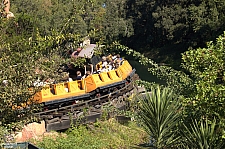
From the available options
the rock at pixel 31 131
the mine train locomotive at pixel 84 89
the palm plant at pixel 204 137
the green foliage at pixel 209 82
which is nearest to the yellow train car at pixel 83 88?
the mine train locomotive at pixel 84 89

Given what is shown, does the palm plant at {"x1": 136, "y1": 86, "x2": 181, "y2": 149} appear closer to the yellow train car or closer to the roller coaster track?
the roller coaster track

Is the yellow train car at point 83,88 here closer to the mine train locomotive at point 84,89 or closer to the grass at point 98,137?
the mine train locomotive at point 84,89

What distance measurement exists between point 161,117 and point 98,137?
721 centimetres

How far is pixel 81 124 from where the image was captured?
1441 cm

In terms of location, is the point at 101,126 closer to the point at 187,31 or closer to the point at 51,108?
the point at 51,108

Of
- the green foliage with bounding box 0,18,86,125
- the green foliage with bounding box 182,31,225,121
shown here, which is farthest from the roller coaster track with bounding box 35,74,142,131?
the green foliage with bounding box 182,31,225,121

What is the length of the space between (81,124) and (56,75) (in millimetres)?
8589

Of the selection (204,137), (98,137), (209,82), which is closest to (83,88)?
(98,137)

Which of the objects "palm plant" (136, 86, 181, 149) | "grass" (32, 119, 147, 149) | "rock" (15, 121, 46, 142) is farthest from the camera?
"rock" (15, 121, 46, 142)

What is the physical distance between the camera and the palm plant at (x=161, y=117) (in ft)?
19.1

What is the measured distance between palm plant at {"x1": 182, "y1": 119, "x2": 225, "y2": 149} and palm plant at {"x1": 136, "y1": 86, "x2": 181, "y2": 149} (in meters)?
0.35


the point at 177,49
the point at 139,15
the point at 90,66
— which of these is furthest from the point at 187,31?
the point at 90,66

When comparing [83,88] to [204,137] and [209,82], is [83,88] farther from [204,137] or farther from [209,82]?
[204,137]

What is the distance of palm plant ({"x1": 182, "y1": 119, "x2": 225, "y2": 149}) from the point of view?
536 cm
